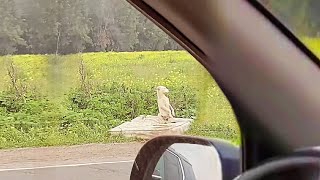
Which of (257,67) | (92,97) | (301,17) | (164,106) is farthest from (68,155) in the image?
(301,17)

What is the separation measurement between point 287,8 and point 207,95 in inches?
10.6

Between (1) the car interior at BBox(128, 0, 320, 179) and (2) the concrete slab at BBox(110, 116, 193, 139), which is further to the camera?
(2) the concrete slab at BBox(110, 116, 193, 139)

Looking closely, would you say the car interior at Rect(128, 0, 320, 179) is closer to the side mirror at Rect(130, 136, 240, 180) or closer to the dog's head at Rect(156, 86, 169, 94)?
the side mirror at Rect(130, 136, 240, 180)

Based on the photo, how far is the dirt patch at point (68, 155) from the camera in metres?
1.37

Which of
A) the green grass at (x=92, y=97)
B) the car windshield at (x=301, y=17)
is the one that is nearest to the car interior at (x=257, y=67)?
the car windshield at (x=301, y=17)

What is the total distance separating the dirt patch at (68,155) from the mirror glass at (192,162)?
13 centimetres

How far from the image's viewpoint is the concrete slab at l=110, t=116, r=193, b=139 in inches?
53.6

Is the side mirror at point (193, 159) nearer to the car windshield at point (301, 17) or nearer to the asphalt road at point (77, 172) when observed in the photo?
the asphalt road at point (77, 172)

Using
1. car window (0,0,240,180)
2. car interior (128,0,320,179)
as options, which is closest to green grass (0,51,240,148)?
car window (0,0,240,180)

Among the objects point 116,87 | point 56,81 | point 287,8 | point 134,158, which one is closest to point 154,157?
point 134,158

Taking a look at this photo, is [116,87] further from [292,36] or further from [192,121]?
[292,36]

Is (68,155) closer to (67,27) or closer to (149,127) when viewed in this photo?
(149,127)

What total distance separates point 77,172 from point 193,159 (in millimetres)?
338

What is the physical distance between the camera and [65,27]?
138 centimetres
